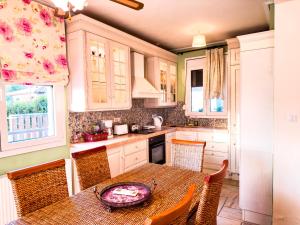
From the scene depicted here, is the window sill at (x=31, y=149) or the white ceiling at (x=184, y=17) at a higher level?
the white ceiling at (x=184, y=17)

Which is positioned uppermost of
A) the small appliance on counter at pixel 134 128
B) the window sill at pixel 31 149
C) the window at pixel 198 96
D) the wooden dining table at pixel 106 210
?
the window at pixel 198 96

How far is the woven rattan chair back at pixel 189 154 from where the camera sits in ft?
7.20

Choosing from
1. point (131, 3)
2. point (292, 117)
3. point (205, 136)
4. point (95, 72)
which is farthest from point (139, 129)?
point (131, 3)

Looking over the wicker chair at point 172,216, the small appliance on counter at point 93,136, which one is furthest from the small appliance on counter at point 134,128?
the wicker chair at point 172,216

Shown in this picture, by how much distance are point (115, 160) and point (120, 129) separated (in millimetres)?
713

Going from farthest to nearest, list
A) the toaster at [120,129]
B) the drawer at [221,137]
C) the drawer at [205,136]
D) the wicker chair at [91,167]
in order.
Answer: the drawer at [205,136], the drawer at [221,137], the toaster at [120,129], the wicker chair at [91,167]

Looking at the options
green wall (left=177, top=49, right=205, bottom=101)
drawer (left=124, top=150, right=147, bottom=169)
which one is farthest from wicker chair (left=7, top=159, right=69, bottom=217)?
green wall (left=177, top=49, right=205, bottom=101)

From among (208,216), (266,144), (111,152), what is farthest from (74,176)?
(266,144)

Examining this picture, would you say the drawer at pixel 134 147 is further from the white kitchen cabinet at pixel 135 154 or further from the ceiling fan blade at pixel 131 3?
the ceiling fan blade at pixel 131 3

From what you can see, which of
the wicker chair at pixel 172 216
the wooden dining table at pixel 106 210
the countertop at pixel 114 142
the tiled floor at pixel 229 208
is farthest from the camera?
the countertop at pixel 114 142

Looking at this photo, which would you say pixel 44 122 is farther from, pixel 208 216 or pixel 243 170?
pixel 243 170

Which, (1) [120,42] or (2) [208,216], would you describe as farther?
(1) [120,42]

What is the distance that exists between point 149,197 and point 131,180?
1.39 ft

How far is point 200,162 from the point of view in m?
2.18
